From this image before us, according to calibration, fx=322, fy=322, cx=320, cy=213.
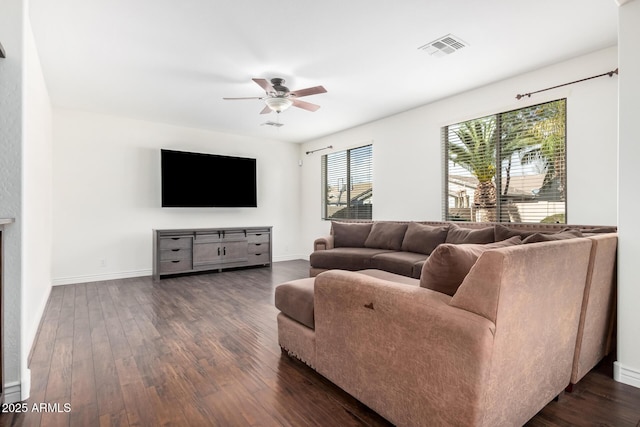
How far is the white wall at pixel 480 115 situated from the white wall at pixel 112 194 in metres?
2.56

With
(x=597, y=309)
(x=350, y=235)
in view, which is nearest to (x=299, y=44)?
(x=350, y=235)

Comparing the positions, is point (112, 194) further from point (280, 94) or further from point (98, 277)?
point (280, 94)

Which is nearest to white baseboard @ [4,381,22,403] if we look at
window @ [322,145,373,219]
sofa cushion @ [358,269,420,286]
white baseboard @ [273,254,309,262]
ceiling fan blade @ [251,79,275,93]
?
sofa cushion @ [358,269,420,286]

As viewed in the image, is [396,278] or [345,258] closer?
[396,278]

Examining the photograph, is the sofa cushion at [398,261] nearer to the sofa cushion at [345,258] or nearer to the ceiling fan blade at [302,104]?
the sofa cushion at [345,258]

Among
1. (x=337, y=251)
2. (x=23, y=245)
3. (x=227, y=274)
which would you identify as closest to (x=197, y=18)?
(x=23, y=245)

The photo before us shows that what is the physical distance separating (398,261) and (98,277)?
4.48m

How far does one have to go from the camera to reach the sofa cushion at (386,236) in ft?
14.4

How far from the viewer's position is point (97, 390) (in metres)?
1.88

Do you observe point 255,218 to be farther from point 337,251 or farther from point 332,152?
point 337,251

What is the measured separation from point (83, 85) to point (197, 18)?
2285mm

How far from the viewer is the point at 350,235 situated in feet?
16.0

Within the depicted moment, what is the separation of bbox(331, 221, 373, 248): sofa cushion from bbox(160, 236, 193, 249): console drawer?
2.39 meters

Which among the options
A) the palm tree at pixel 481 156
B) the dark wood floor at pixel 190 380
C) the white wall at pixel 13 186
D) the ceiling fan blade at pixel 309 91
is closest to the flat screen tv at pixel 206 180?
the dark wood floor at pixel 190 380
